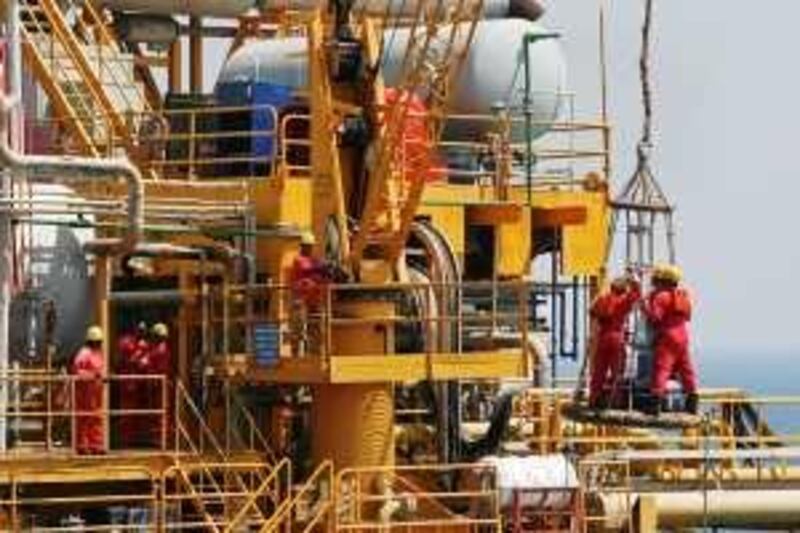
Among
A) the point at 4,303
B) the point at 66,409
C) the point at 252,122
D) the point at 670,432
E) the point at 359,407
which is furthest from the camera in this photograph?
the point at 252,122

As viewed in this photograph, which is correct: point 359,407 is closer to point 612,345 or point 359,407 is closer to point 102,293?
point 612,345

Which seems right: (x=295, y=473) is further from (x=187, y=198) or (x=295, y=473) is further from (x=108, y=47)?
(x=108, y=47)

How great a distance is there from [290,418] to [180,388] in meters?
1.33

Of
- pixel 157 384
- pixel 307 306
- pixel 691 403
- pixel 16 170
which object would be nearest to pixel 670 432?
pixel 691 403

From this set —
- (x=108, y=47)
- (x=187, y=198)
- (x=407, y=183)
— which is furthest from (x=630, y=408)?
(x=108, y=47)

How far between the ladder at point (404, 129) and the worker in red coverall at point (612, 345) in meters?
2.29

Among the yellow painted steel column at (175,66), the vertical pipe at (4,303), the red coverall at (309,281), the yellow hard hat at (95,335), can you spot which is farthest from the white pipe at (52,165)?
the yellow painted steel column at (175,66)

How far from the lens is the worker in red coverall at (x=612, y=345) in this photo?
74.7 feet

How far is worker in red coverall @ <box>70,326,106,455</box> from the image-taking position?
2255 centimetres

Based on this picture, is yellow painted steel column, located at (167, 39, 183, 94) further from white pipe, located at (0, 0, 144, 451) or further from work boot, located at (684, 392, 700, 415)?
work boot, located at (684, 392, 700, 415)

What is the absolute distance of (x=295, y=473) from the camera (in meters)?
23.9

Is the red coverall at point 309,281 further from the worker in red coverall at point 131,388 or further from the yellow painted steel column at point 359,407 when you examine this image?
the worker in red coverall at point 131,388

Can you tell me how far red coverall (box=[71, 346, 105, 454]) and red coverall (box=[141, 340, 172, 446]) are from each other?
0.78m

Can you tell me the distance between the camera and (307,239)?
23.7 meters
